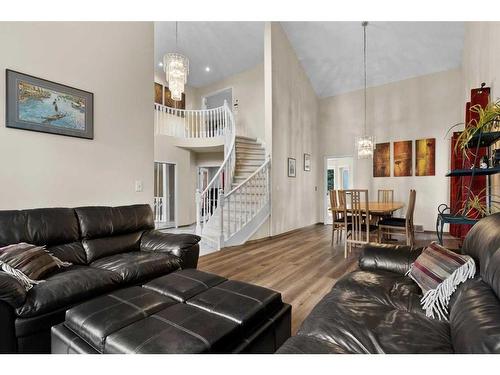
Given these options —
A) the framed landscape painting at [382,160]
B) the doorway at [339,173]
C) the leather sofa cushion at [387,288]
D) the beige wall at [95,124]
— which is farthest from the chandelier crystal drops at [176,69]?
the doorway at [339,173]

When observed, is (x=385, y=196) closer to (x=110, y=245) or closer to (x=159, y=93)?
(x=110, y=245)

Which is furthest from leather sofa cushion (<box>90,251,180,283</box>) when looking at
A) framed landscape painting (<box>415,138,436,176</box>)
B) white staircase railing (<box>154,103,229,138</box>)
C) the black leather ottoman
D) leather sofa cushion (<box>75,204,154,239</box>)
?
framed landscape painting (<box>415,138,436,176</box>)

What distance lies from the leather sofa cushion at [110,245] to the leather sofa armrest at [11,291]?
32.8 inches

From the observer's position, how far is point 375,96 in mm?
6578

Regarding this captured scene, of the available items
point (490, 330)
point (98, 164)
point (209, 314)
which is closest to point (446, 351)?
point (490, 330)

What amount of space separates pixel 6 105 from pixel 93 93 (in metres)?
0.79

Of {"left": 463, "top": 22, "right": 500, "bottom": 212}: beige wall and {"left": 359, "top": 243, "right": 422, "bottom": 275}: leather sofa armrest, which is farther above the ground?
{"left": 463, "top": 22, "right": 500, "bottom": 212}: beige wall

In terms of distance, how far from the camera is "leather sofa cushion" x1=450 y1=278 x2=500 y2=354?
83cm

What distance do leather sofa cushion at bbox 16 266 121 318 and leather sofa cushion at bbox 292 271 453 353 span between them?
144cm

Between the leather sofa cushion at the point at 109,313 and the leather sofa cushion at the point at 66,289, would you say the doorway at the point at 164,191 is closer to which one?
the leather sofa cushion at the point at 66,289

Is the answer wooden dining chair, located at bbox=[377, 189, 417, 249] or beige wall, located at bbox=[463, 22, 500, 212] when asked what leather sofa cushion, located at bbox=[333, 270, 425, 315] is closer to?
beige wall, located at bbox=[463, 22, 500, 212]

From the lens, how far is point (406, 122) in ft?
20.1

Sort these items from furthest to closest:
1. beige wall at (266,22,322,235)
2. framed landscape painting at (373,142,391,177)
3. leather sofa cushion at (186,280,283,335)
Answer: framed landscape painting at (373,142,391,177), beige wall at (266,22,322,235), leather sofa cushion at (186,280,283,335)
